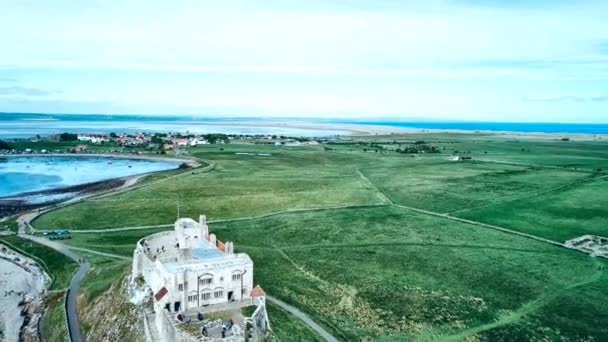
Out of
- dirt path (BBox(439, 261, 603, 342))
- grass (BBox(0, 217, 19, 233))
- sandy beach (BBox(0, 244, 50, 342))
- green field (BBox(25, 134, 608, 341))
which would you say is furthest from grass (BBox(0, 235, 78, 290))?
dirt path (BBox(439, 261, 603, 342))

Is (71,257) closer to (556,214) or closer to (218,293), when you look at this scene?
(218,293)

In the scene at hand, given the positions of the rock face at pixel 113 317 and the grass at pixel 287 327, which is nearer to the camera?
the rock face at pixel 113 317

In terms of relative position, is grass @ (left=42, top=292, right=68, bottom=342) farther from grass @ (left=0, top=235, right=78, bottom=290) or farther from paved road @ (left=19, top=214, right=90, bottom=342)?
grass @ (left=0, top=235, right=78, bottom=290)

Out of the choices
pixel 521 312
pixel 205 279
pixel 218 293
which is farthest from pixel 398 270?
pixel 205 279

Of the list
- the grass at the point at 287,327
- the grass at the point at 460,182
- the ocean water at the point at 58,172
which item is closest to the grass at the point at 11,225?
the ocean water at the point at 58,172

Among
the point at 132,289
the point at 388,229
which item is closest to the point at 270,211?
the point at 388,229

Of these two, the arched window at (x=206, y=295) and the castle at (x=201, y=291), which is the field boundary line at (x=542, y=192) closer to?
the castle at (x=201, y=291)

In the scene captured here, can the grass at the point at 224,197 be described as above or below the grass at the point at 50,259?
above
